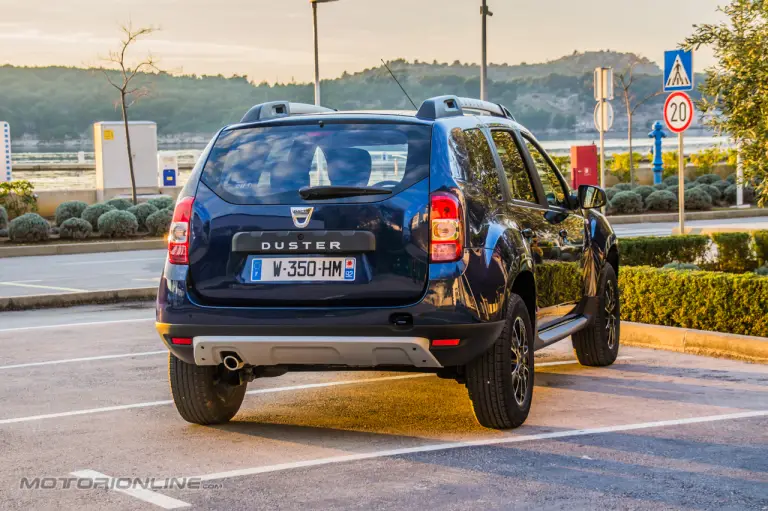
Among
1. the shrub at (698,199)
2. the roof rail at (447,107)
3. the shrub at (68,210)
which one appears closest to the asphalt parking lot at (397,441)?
the roof rail at (447,107)

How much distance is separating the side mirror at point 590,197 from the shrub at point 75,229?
1877 centimetres

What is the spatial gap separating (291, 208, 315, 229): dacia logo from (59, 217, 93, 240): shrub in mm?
20126

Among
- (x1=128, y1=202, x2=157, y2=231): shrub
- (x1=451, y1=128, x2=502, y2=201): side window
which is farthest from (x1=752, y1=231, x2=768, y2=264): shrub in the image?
(x1=128, y1=202, x2=157, y2=231): shrub

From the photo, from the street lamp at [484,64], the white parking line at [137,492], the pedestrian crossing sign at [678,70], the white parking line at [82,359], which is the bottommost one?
the white parking line at [137,492]

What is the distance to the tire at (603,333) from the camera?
9531 millimetres

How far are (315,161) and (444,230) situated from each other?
821 mm

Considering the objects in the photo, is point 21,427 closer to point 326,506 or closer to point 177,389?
point 177,389

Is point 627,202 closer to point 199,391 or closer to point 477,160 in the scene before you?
point 477,160

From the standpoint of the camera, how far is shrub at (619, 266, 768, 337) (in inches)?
410

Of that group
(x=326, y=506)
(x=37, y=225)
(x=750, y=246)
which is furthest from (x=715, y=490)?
(x=37, y=225)

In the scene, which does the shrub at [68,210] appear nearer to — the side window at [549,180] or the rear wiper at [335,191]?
the side window at [549,180]

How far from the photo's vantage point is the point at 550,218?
851 cm

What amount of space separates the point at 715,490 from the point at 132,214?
22193 mm

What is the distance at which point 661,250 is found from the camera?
14.9 metres
